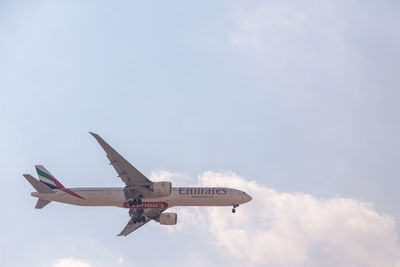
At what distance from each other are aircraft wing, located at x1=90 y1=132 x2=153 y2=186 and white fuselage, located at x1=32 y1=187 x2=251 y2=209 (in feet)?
9.54

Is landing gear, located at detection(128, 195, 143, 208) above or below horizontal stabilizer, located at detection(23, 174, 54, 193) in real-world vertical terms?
below

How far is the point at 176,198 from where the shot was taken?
267ft

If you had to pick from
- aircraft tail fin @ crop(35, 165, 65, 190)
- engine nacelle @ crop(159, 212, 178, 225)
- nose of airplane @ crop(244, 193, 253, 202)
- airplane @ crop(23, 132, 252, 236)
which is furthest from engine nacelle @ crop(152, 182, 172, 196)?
aircraft tail fin @ crop(35, 165, 65, 190)

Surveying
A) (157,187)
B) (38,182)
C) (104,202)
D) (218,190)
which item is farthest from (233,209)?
(38,182)

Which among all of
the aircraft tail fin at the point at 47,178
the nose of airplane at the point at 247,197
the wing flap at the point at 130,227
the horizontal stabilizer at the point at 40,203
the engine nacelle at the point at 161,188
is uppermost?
the aircraft tail fin at the point at 47,178

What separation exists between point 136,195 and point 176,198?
4912mm

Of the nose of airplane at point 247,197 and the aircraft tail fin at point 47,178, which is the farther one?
the aircraft tail fin at point 47,178

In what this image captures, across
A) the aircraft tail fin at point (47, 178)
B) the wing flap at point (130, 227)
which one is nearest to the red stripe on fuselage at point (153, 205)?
the wing flap at point (130, 227)

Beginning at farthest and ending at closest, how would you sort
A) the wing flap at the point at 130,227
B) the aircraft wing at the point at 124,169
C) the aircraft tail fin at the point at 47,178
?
the wing flap at the point at 130,227 < the aircraft tail fin at the point at 47,178 < the aircraft wing at the point at 124,169

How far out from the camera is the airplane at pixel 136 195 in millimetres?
78938

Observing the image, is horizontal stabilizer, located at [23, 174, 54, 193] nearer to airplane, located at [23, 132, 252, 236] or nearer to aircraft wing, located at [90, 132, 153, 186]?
airplane, located at [23, 132, 252, 236]

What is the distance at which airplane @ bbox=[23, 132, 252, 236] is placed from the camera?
7894 cm

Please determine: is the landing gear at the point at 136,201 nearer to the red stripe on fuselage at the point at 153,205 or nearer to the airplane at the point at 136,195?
the airplane at the point at 136,195

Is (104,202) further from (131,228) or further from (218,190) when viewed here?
(218,190)
